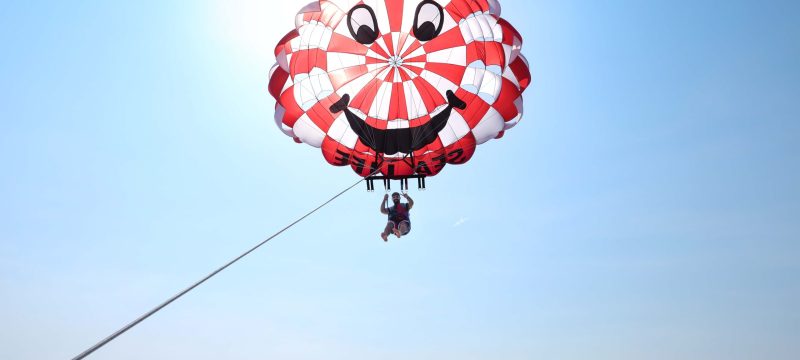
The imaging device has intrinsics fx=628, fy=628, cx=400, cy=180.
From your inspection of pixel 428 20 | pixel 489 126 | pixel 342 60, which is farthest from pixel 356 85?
pixel 489 126

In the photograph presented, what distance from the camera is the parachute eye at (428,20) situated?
1263 cm

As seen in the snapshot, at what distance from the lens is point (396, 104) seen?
14.0 meters

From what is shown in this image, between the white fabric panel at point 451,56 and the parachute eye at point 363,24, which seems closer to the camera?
the parachute eye at point 363,24

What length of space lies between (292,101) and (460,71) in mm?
3633

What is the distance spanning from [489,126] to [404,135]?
187 centimetres

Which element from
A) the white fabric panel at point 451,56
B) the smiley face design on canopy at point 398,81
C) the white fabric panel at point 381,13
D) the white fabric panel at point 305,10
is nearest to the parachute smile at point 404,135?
the smiley face design on canopy at point 398,81

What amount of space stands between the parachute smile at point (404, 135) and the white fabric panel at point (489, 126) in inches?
20.9

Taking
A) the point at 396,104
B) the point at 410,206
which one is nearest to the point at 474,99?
the point at 396,104

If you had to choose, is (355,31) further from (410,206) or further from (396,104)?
(410,206)

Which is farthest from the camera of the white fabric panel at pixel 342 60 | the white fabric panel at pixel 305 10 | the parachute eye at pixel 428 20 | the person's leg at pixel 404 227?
the white fabric panel at pixel 342 60

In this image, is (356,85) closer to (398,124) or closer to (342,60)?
(342,60)

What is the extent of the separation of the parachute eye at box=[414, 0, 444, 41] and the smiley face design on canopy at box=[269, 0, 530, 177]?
0.07 ft

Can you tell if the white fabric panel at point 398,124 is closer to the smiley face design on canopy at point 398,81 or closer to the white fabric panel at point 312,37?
the smiley face design on canopy at point 398,81

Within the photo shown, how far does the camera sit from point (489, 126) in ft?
45.0
